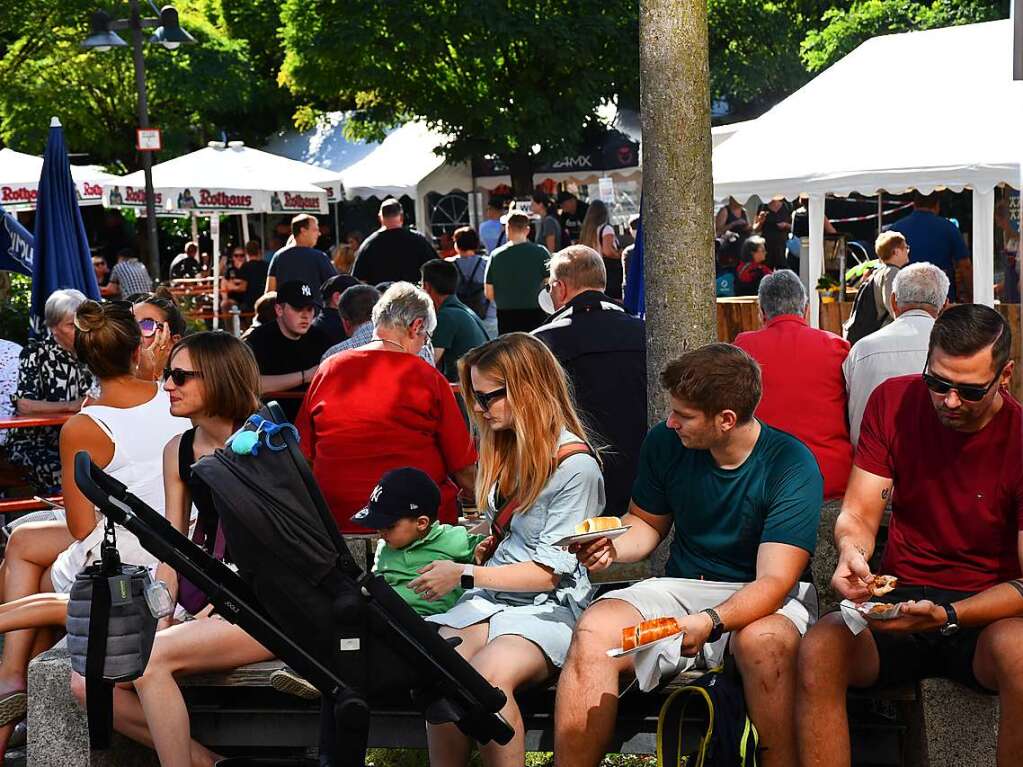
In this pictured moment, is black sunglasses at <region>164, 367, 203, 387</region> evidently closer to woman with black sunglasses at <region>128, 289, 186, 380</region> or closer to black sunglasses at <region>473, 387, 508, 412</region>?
woman with black sunglasses at <region>128, 289, 186, 380</region>

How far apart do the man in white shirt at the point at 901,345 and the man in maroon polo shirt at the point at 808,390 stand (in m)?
0.06

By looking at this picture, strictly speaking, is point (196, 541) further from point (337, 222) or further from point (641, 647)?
point (337, 222)

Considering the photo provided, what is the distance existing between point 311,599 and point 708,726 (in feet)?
3.82

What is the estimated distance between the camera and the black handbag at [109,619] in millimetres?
4020

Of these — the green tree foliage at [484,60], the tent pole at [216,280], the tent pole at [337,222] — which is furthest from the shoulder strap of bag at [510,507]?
the tent pole at [337,222]

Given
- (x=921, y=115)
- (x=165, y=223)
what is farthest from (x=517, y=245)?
(x=165, y=223)

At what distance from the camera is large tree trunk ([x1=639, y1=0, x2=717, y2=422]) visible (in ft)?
17.1

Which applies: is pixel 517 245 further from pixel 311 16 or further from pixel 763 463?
pixel 311 16

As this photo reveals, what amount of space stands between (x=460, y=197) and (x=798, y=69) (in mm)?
9524

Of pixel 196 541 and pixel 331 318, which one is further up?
pixel 331 318

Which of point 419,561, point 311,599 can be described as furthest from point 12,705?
point 311,599

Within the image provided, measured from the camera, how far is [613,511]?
6.25 m

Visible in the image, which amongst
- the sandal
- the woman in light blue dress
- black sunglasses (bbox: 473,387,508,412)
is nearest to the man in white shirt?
the woman in light blue dress

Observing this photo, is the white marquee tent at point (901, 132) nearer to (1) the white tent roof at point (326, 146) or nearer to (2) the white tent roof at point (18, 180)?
(2) the white tent roof at point (18, 180)
